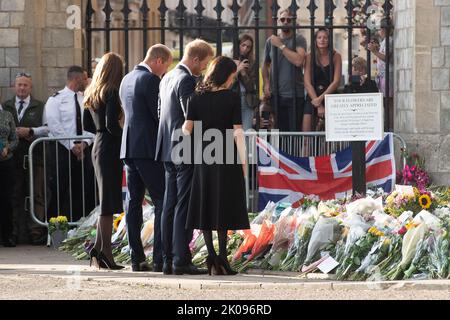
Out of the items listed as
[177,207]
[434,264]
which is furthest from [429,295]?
[177,207]

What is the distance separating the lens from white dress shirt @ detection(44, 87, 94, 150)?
15.1m

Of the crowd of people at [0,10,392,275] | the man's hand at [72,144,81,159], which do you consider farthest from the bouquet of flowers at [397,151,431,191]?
the man's hand at [72,144,81,159]

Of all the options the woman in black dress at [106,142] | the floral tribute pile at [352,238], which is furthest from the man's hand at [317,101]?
the woman in black dress at [106,142]

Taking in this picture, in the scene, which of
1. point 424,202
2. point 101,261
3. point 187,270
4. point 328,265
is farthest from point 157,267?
point 424,202

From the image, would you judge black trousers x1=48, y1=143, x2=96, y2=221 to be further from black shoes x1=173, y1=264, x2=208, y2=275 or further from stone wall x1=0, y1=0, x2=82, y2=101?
black shoes x1=173, y1=264, x2=208, y2=275

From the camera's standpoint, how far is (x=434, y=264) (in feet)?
36.7

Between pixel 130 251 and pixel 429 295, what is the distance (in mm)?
3136

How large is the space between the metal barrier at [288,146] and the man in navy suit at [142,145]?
2.70 m

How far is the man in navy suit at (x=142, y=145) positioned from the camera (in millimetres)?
12086

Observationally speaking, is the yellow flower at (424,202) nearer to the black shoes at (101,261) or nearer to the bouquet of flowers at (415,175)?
the bouquet of flowers at (415,175)

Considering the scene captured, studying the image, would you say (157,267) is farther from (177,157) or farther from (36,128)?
(36,128)

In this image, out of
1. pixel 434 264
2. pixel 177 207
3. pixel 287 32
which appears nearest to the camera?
pixel 434 264

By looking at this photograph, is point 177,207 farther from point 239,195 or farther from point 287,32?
point 287,32

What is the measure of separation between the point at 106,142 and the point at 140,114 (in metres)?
0.47
